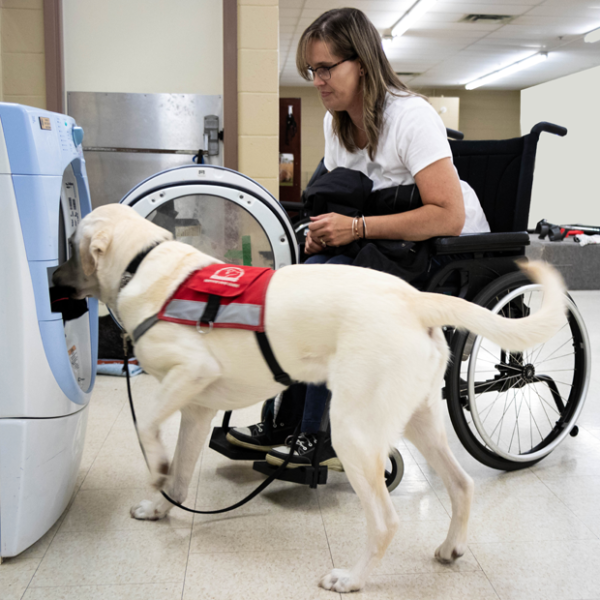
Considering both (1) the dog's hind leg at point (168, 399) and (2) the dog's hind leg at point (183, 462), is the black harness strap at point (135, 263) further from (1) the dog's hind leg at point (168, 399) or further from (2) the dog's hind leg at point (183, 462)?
(2) the dog's hind leg at point (183, 462)

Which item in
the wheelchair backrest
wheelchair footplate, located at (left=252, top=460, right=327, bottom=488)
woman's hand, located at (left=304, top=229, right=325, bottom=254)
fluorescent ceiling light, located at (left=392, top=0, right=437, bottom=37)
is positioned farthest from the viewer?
fluorescent ceiling light, located at (left=392, top=0, right=437, bottom=37)

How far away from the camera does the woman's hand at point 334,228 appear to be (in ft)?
5.39

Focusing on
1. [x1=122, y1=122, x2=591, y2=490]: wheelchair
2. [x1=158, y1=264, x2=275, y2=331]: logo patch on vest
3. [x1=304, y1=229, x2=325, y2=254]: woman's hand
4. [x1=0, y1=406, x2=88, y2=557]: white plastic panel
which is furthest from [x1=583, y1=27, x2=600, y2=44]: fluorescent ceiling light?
[x1=0, y1=406, x2=88, y2=557]: white plastic panel

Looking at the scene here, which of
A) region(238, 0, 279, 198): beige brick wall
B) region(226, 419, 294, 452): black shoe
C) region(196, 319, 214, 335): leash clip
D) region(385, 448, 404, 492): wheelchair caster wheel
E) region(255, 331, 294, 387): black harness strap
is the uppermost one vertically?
region(238, 0, 279, 198): beige brick wall

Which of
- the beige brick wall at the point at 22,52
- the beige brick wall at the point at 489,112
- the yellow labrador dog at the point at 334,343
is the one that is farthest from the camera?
the beige brick wall at the point at 489,112

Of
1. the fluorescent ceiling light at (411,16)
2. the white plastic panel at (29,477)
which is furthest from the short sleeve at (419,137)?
the fluorescent ceiling light at (411,16)

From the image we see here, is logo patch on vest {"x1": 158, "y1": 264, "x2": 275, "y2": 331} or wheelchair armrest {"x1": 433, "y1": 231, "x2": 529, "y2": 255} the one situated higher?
wheelchair armrest {"x1": 433, "y1": 231, "x2": 529, "y2": 255}

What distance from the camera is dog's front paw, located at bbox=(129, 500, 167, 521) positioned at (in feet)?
5.11

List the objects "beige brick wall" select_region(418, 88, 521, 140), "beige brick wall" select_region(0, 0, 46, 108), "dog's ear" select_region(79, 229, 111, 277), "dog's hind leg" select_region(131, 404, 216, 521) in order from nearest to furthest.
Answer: "dog's ear" select_region(79, 229, 111, 277), "dog's hind leg" select_region(131, 404, 216, 521), "beige brick wall" select_region(0, 0, 46, 108), "beige brick wall" select_region(418, 88, 521, 140)

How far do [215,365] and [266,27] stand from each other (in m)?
2.72

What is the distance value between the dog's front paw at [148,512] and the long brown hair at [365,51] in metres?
1.19

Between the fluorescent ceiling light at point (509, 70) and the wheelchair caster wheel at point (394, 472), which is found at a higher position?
the fluorescent ceiling light at point (509, 70)

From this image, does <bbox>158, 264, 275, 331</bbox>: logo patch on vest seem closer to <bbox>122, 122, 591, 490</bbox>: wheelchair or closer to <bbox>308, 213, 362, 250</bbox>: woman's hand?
<bbox>308, 213, 362, 250</bbox>: woman's hand

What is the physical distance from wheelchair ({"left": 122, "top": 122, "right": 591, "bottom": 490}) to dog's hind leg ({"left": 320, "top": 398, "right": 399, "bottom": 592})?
0.36 metres
